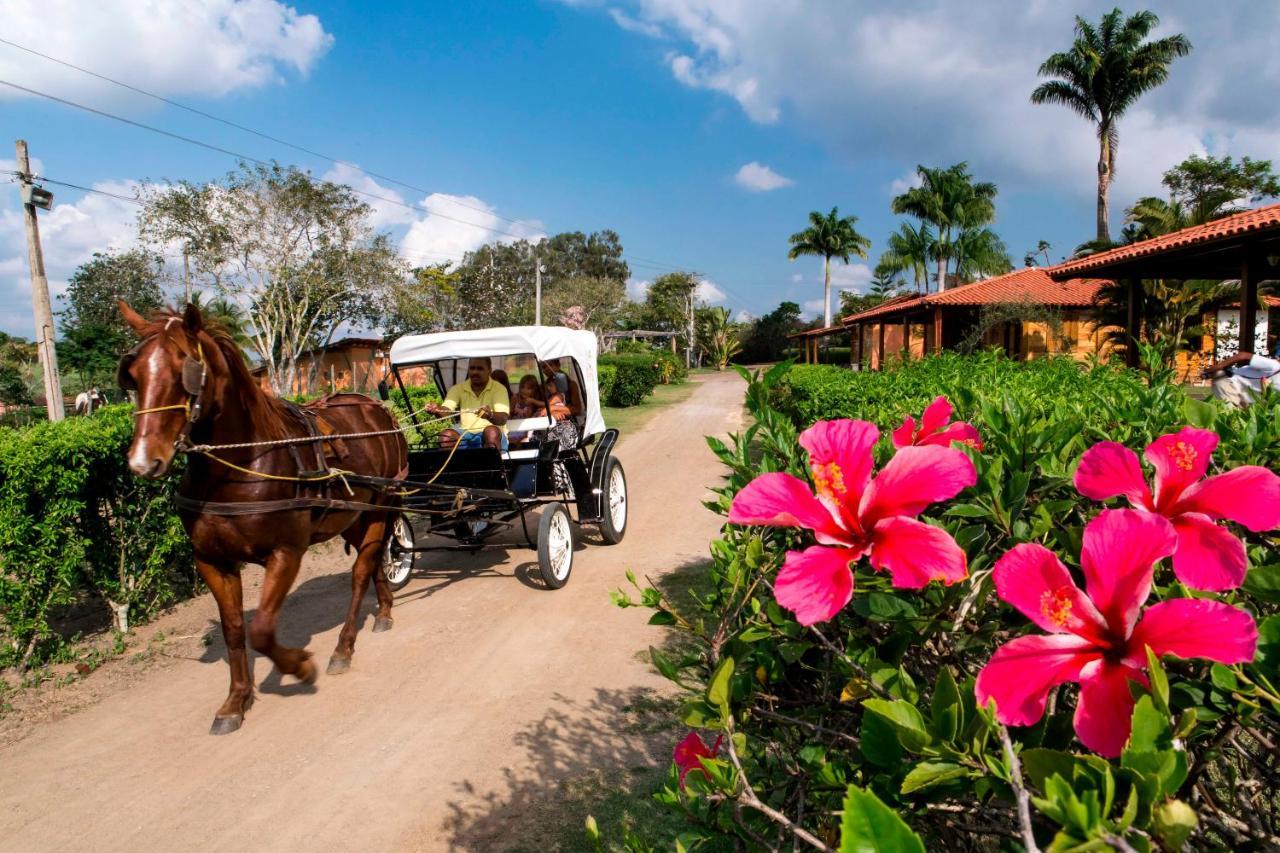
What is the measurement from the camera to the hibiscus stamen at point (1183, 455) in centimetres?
91

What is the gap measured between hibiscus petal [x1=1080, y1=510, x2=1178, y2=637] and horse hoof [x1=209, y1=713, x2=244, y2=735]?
4302 millimetres

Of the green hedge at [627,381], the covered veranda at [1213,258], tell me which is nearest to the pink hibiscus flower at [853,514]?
the covered veranda at [1213,258]

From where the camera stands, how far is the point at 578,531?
8.19m

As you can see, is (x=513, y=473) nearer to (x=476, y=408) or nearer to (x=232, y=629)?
(x=476, y=408)

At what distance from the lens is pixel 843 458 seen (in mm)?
1001

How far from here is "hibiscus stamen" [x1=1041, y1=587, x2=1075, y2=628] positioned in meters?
0.76

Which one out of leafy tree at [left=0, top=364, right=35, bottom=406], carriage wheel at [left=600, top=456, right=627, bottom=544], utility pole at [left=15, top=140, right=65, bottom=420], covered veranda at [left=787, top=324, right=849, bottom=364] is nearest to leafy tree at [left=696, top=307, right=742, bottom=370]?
covered veranda at [left=787, top=324, right=849, bottom=364]

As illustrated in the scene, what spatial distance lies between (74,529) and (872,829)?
5668 mm

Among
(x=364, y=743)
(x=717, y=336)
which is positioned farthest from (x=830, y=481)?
(x=717, y=336)

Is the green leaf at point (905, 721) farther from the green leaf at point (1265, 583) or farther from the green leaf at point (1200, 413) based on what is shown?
the green leaf at point (1200, 413)

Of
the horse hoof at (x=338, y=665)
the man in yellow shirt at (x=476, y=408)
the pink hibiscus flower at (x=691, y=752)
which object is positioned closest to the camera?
the pink hibiscus flower at (x=691, y=752)

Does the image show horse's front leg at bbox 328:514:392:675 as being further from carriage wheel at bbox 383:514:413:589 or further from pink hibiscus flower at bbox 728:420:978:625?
pink hibiscus flower at bbox 728:420:978:625

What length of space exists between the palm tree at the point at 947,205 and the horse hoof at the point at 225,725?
44809 millimetres

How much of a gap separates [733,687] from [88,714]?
15.1ft
